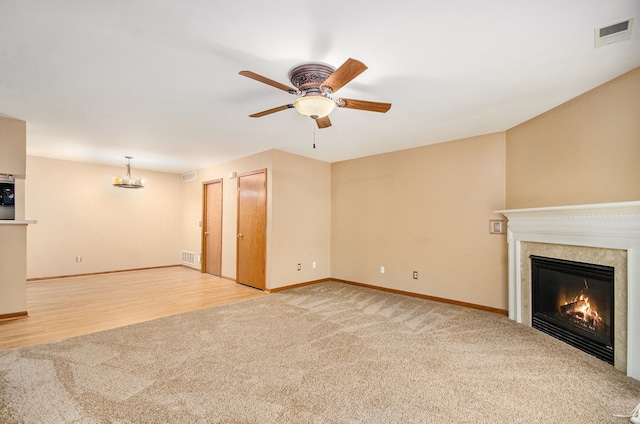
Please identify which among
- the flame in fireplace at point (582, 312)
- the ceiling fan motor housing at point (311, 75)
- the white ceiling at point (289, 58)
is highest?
the white ceiling at point (289, 58)

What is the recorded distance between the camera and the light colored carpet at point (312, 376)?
182cm

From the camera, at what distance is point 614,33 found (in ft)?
6.28

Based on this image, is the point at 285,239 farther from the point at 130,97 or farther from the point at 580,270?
the point at 580,270

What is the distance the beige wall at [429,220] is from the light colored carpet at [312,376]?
85 cm

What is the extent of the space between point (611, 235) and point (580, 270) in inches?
19.8

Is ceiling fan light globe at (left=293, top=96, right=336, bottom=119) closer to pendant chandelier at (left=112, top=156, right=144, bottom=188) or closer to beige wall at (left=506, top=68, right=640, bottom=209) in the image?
beige wall at (left=506, top=68, right=640, bottom=209)

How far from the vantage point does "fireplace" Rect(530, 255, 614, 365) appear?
8.29ft

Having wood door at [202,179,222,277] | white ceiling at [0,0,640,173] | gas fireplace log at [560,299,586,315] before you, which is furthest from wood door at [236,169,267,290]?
gas fireplace log at [560,299,586,315]

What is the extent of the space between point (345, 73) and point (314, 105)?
0.39 metres

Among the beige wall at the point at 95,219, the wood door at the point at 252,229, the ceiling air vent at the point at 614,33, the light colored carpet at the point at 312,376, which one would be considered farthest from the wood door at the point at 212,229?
the ceiling air vent at the point at 614,33

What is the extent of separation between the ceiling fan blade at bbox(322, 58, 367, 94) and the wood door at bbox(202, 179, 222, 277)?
15.7 ft

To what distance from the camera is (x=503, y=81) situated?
2.56 meters

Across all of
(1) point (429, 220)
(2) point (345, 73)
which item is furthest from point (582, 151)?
(2) point (345, 73)

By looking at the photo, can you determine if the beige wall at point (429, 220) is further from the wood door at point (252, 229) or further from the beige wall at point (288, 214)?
the wood door at point (252, 229)
